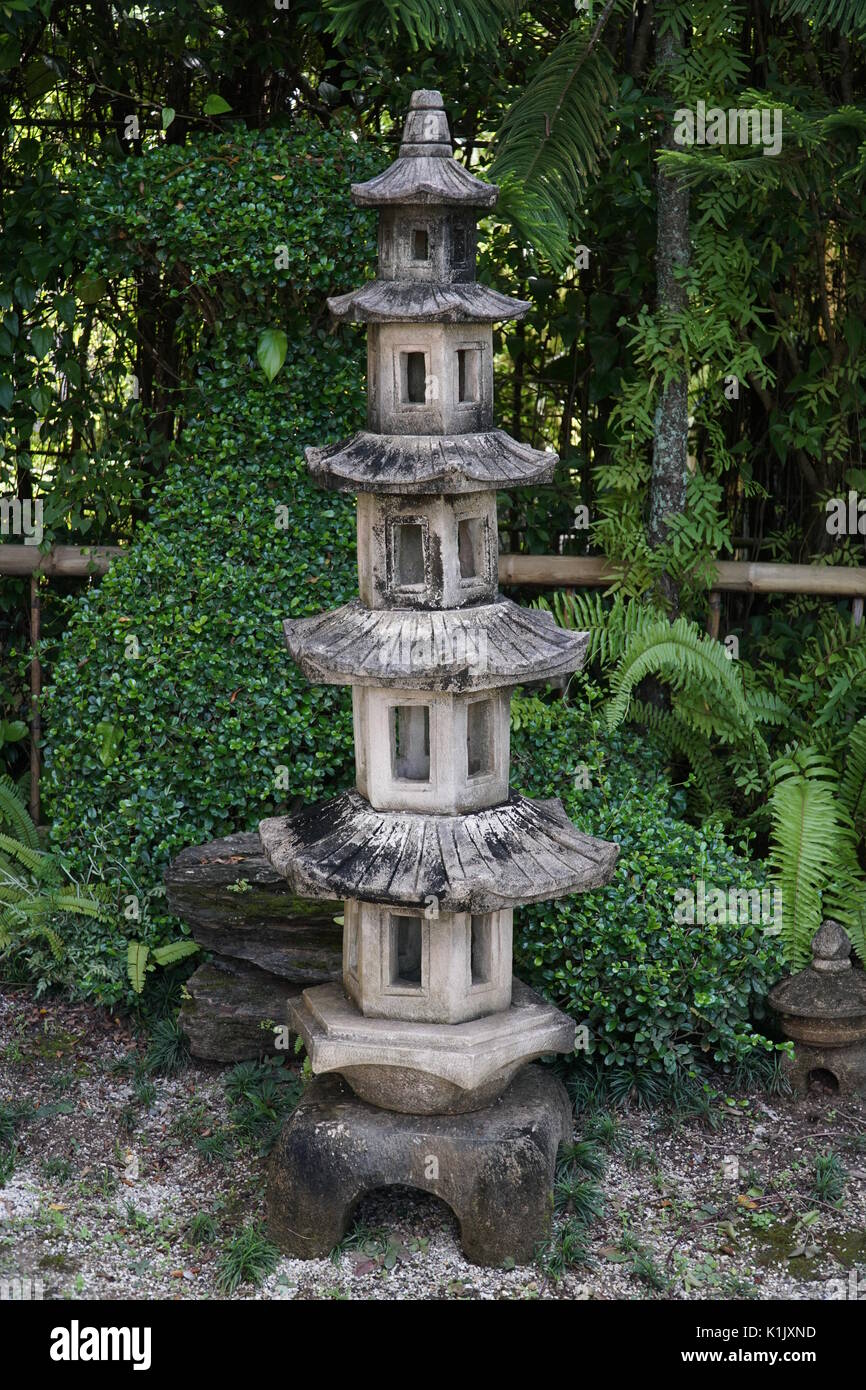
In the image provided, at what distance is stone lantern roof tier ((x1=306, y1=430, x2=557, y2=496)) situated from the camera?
5117 mm

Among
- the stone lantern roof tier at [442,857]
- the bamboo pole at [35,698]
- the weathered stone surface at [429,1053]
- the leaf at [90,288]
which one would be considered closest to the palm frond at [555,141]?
the leaf at [90,288]

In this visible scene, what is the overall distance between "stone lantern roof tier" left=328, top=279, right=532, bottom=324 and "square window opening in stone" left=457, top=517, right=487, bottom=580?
746mm

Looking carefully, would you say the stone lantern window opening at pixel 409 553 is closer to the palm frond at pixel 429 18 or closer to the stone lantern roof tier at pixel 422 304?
the stone lantern roof tier at pixel 422 304

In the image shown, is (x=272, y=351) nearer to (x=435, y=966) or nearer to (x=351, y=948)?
(x=351, y=948)

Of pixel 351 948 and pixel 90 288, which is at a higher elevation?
pixel 90 288

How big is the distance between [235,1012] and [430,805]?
1880 millimetres

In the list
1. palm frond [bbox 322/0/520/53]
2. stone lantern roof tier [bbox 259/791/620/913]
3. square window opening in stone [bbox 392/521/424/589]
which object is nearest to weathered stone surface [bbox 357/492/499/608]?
square window opening in stone [bbox 392/521/424/589]

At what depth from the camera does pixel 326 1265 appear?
5578mm

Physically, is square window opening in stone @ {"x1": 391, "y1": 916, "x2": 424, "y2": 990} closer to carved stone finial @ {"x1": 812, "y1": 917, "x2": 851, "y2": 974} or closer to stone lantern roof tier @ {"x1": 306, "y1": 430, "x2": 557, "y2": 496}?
stone lantern roof tier @ {"x1": 306, "y1": 430, "x2": 557, "y2": 496}

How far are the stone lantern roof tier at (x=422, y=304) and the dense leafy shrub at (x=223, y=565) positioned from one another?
2034 millimetres

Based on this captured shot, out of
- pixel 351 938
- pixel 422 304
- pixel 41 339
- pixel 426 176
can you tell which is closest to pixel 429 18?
pixel 426 176

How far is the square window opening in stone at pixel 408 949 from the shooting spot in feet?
19.5

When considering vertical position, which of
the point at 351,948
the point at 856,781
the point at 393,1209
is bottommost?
the point at 393,1209

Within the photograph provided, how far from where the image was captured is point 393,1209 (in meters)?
5.96
